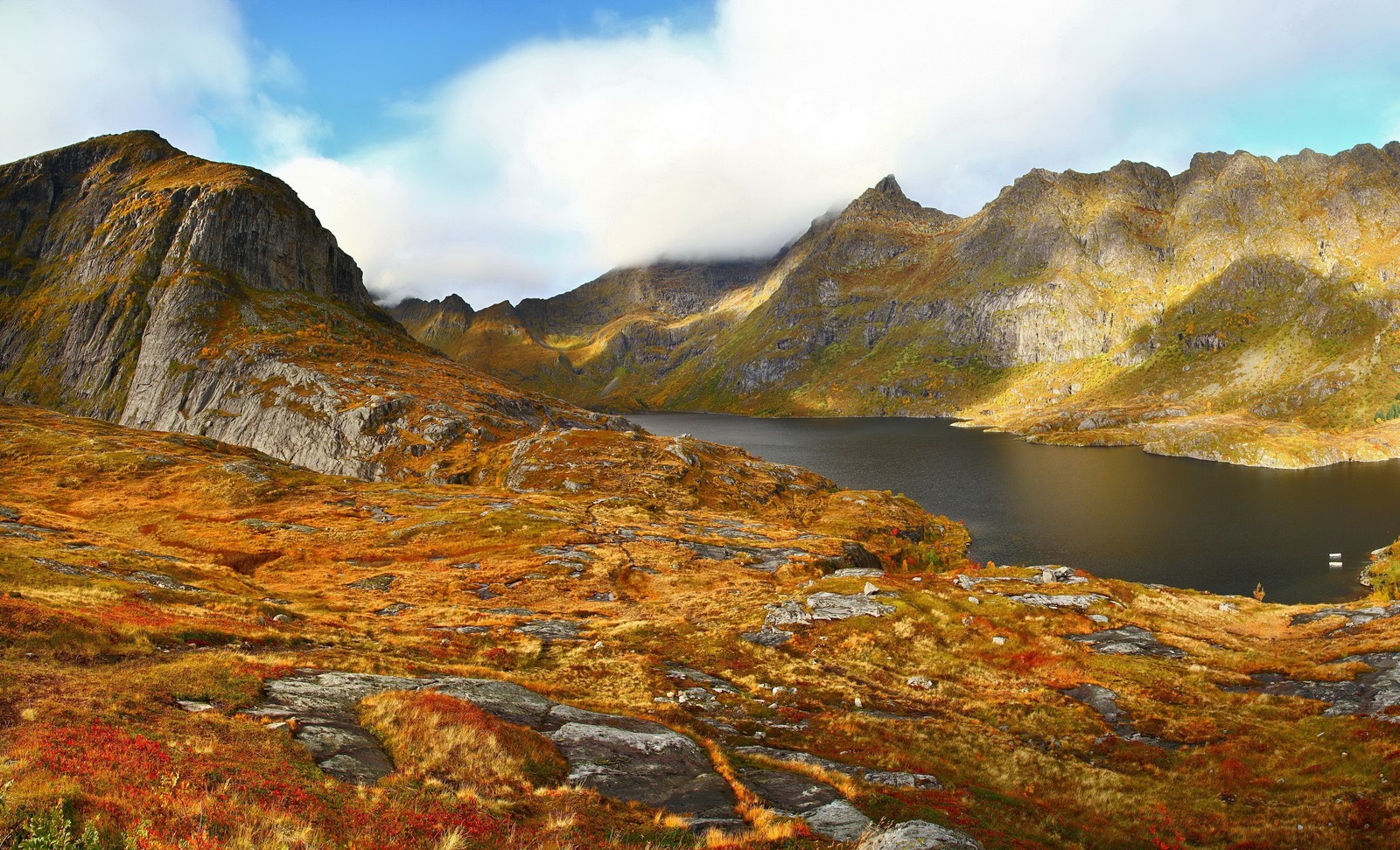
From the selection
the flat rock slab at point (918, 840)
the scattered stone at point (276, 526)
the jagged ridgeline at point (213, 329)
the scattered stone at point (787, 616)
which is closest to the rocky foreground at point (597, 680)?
the flat rock slab at point (918, 840)

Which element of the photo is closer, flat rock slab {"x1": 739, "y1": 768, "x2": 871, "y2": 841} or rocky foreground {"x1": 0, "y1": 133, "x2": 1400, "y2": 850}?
rocky foreground {"x1": 0, "y1": 133, "x2": 1400, "y2": 850}

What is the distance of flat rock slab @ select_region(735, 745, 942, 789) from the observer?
64.2ft

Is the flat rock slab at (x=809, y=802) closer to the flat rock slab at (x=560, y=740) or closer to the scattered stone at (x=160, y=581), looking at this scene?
the flat rock slab at (x=560, y=740)

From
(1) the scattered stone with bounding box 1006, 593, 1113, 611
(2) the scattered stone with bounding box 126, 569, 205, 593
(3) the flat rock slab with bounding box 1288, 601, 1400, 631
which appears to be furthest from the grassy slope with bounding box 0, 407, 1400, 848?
(1) the scattered stone with bounding box 1006, 593, 1113, 611

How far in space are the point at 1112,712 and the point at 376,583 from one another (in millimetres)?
52587

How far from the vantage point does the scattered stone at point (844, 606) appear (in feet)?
137

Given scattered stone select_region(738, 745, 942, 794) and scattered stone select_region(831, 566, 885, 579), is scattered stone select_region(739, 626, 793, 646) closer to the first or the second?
scattered stone select_region(831, 566, 885, 579)

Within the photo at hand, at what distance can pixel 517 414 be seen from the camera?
14725 centimetres

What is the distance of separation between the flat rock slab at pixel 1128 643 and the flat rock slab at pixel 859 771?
24.3 m

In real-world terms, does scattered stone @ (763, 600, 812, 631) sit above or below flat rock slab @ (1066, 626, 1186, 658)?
below

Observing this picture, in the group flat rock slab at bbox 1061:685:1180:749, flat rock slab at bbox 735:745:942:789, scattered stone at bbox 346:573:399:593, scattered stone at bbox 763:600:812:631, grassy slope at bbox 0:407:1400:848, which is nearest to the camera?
grassy slope at bbox 0:407:1400:848

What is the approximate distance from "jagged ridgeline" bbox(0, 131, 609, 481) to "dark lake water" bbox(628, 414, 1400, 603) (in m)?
91.4

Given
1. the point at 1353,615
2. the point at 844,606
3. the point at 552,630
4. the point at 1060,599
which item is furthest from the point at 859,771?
the point at 1353,615

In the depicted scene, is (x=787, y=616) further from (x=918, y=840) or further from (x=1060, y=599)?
(x=918, y=840)
